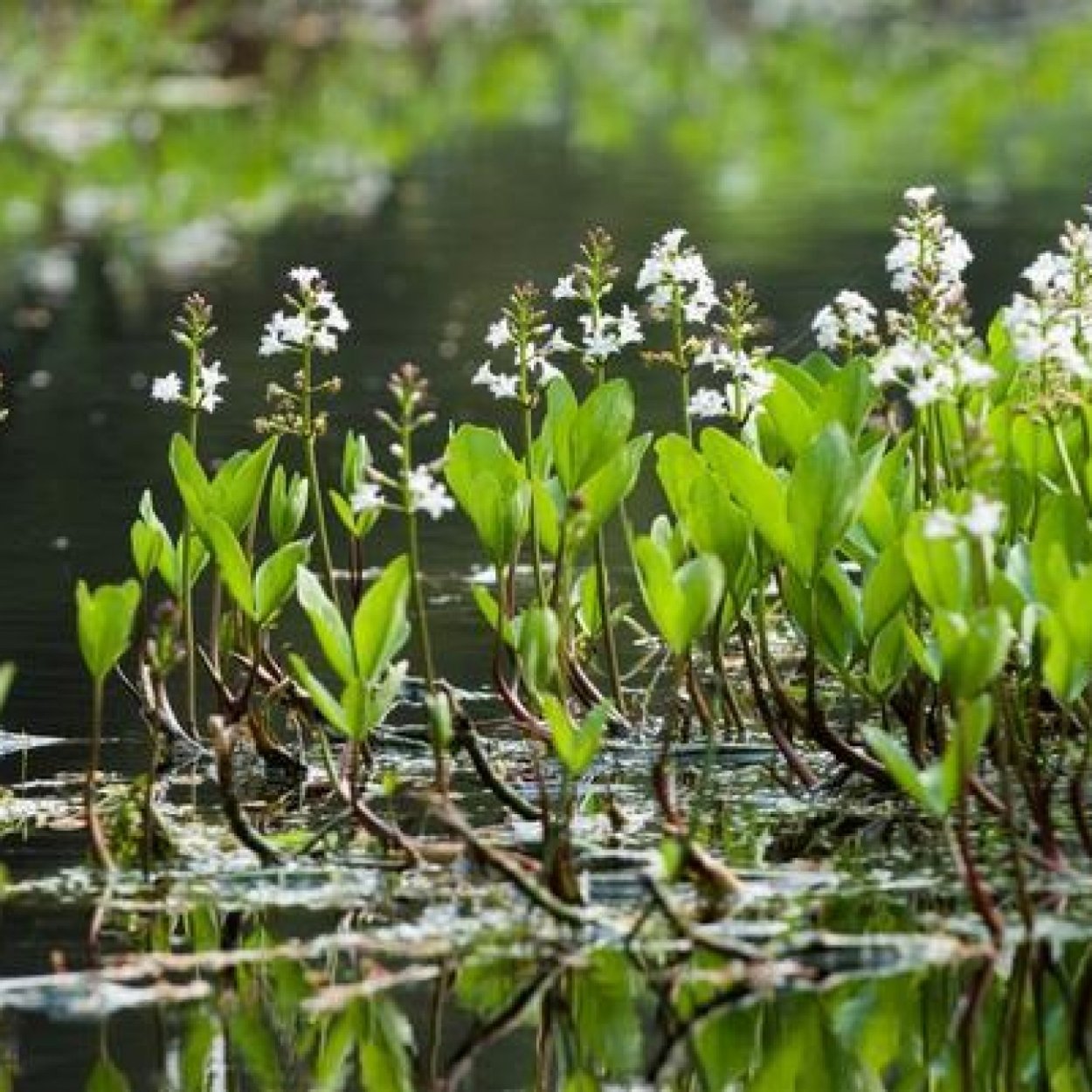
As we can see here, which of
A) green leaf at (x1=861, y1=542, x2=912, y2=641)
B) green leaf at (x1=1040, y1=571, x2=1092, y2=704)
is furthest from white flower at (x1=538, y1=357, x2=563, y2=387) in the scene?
green leaf at (x1=1040, y1=571, x2=1092, y2=704)

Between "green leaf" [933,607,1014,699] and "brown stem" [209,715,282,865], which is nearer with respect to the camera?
"green leaf" [933,607,1014,699]

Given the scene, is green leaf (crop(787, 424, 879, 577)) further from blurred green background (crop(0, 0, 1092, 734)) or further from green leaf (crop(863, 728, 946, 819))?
blurred green background (crop(0, 0, 1092, 734))

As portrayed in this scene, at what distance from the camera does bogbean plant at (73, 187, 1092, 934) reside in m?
3.92

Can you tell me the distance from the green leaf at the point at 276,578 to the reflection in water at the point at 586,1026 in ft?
3.00

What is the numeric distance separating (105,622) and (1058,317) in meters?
1.28

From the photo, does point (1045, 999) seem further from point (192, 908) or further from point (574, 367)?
point (574, 367)

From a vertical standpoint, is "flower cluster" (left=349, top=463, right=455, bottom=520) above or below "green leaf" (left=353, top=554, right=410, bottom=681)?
above

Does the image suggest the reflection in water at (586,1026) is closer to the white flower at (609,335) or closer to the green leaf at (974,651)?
the green leaf at (974,651)

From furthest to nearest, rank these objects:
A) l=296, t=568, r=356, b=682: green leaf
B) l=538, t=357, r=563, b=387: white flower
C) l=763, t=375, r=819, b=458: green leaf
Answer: l=763, t=375, r=819, b=458: green leaf, l=538, t=357, r=563, b=387: white flower, l=296, t=568, r=356, b=682: green leaf

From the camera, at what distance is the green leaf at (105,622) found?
412cm

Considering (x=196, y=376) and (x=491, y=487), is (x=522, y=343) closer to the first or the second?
(x=491, y=487)

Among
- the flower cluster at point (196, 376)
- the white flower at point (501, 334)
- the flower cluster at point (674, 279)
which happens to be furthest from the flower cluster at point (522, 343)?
the flower cluster at point (196, 376)

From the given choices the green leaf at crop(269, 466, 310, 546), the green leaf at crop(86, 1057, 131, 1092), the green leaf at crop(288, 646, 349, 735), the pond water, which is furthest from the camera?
the green leaf at crop(269, 466, 310, 546)

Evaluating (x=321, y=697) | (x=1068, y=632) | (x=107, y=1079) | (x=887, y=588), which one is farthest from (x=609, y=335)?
(x=107, y=1079)
